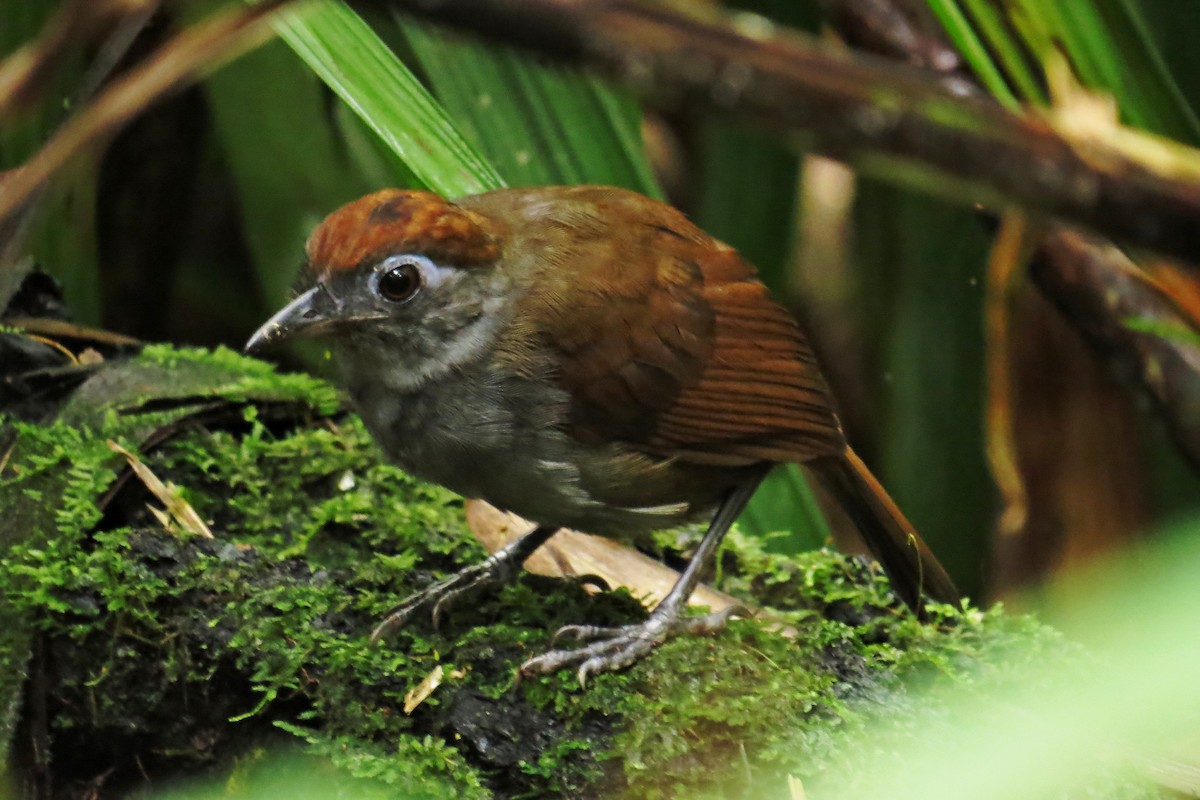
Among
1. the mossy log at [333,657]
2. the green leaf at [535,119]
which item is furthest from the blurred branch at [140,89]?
the green leaf at [535,119]

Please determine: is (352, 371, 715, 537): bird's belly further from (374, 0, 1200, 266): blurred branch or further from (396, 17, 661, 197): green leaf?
(374, 0, 1200, 266): blurred branch

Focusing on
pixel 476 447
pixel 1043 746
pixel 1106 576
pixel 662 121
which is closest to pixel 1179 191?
pixel 1043 746

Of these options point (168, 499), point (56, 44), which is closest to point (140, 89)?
point (56, 44)

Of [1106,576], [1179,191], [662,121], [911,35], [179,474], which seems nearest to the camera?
[1179,191]

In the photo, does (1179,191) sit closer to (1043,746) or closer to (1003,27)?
(1043,746)

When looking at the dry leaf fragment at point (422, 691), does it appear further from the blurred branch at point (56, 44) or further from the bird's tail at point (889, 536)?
the blurred branch at point (56, 44)

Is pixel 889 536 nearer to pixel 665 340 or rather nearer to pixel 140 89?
pixel 665 340
